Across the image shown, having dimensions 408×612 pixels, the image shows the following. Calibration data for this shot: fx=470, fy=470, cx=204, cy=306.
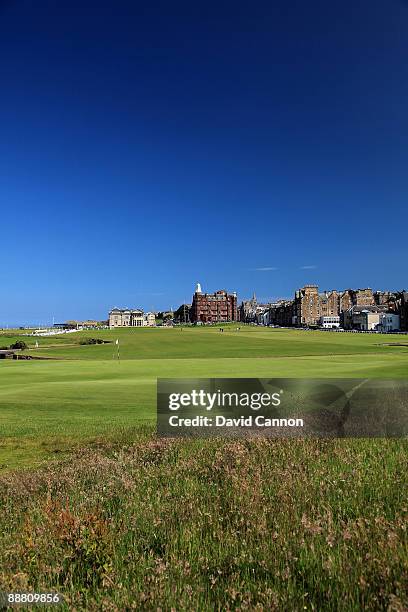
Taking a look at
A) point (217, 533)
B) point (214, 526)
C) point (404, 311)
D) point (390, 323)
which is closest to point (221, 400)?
point (214, 526)

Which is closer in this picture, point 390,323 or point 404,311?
point 404,311

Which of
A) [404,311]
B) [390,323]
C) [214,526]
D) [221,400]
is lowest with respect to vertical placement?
[221,400]

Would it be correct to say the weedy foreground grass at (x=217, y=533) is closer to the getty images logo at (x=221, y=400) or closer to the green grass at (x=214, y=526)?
the green grass at (x=214, y=526)

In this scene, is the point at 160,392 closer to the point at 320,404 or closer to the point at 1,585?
the point at 320,404

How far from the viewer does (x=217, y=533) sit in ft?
20.0

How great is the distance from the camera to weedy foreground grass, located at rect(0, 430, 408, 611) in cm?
469

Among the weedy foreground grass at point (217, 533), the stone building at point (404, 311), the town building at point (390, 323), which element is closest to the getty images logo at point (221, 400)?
the weedy foreground grass at point (217, 533)

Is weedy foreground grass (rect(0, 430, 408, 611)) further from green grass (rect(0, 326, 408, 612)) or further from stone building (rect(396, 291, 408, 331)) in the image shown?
stone building (rect(396, 291, 408, 331))

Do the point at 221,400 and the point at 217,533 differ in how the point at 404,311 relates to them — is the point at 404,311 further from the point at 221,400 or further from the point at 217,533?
the point at 217,533

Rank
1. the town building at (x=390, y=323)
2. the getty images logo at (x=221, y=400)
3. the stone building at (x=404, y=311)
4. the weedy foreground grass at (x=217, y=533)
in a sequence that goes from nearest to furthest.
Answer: the weedy foreground grass at (x=217, y=533) → the getty images logo at (x=221, y=400) → the stone building at (x=404, y=311) → the town building at (x=390, y=323)

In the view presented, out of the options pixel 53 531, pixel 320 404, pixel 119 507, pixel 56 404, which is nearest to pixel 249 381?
pixel 320 404

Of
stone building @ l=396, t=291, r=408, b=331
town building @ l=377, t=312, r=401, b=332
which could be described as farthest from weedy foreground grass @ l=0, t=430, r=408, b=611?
town building @ l=377, t=312, r=401, b=332

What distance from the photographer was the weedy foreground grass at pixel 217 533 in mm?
4688

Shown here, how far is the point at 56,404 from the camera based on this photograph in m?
23.7
